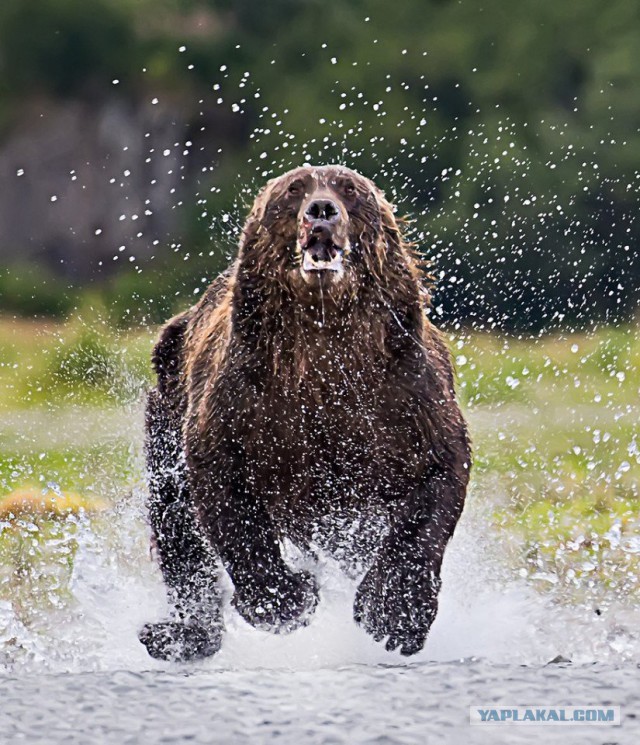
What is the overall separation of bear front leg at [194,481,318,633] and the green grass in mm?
1584

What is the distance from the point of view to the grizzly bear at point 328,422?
5.24 meters

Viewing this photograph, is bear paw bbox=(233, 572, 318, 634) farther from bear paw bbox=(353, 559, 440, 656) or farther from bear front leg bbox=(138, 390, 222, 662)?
bear front leg bbox=(138, 390, 222, 662)

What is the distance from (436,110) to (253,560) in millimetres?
14090

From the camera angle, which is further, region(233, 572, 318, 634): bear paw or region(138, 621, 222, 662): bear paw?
region(138, 621, 222, 662): bear paw

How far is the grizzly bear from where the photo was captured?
524 centimetres

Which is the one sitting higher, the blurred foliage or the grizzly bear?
the blurred foliage

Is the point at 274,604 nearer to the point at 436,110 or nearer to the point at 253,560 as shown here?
the point at 253,560

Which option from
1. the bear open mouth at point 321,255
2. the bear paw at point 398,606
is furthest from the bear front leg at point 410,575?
the bear open mouth at point 321,255

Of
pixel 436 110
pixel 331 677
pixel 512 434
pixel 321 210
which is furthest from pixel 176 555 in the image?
pixel 436 110

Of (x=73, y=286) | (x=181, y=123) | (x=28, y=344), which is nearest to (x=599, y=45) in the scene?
(x=181, y=123)

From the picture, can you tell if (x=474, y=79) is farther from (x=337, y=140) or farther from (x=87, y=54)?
(x=87, y=54)

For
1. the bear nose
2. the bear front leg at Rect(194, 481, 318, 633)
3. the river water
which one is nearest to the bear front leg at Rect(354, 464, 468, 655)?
the river water

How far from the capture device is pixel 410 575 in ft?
17.4

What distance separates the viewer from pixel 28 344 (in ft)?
49.2
